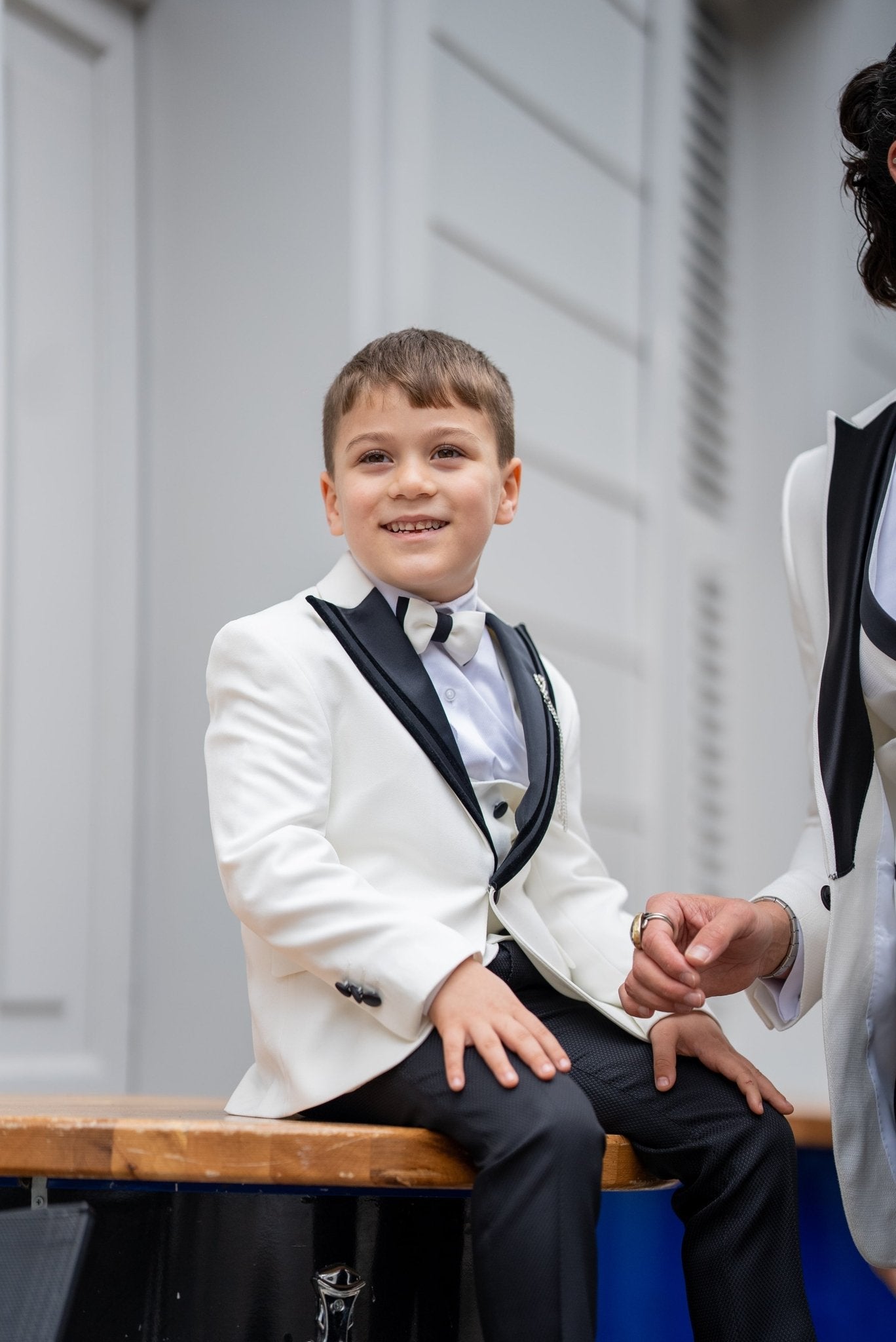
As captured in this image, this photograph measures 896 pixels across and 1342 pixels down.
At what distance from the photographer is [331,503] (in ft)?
4.64

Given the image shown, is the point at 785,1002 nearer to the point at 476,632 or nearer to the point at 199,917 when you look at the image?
the point at 476,632

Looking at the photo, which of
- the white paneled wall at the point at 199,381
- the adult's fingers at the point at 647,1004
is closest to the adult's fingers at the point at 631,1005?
the adult's fingers at the point at 647,1004

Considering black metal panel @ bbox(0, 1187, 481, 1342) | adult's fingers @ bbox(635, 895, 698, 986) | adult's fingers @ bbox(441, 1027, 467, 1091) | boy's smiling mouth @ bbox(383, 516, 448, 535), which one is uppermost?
boy's smiling mouth @ bbox(383, 516, 448, 535)

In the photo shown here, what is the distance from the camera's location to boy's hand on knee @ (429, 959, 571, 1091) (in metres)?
1.06

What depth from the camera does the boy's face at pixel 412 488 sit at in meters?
1.32

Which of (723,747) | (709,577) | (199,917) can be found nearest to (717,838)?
(723,747)

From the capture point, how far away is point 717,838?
3.06 metres

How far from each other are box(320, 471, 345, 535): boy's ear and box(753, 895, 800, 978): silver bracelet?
21.5 inches

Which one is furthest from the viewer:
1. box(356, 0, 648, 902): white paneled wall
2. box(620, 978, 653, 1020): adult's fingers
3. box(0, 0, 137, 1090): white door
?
box(356, 0, 648, 902): white paneled wall

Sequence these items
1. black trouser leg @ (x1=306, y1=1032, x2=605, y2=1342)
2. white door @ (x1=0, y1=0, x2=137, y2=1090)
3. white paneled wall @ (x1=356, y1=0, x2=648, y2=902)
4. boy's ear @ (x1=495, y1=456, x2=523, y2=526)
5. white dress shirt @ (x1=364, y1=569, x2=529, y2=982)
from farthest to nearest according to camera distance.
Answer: white paneled wall @ (x1=356, y1=0, x2=648, y2=902), white door @ (x1=0, y1=0, x2=137, y2=1090), boy's ear @ (x1=495, y1=456, x2=523, y2=526), white dress shirt @ (x1=364, y1=569, x2=529, y2=982), black trouser leg @ (x1=306, y1=1032, x2=605, y2=1342)

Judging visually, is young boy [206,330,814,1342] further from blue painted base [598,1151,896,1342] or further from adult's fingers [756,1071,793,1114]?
blue painted base [598,1151,896,1342]

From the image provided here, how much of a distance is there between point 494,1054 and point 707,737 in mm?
2038

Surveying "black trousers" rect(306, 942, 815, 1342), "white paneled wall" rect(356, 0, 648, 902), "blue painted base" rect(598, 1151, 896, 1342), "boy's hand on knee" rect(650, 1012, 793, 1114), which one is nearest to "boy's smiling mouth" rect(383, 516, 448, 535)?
"black trousers" rect(306, 942, 815, 1342)

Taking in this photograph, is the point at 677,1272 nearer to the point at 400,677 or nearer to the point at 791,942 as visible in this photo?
the point at 791,942
